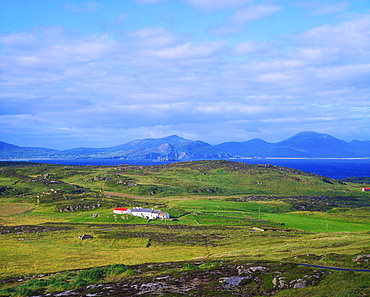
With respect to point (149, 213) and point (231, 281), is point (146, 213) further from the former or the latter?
point (231, 281)

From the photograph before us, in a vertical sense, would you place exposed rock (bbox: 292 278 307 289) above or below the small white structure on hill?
A: above

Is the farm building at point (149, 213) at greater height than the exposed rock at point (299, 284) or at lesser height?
lesser

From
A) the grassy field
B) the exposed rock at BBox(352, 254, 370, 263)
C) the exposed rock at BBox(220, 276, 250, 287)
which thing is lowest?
the grassy field

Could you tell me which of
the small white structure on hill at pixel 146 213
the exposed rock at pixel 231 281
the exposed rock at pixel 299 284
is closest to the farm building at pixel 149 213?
the small white structure on hill at pixel 146 213

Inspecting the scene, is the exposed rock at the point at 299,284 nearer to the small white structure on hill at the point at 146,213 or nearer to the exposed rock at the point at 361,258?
the exposed rock at the point at 361,258

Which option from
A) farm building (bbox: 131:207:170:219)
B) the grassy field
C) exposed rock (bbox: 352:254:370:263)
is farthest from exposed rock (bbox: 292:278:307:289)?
farm building (bbox: 131:207:170:219)

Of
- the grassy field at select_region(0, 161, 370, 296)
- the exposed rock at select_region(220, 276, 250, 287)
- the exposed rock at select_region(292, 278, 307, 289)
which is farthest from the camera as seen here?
the grassy field at select_region(0, 161, 370, 296)

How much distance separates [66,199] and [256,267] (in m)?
127

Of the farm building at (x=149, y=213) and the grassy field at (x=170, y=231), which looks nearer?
the grassy field at (x=170, y=231)

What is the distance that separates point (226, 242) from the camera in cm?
8294

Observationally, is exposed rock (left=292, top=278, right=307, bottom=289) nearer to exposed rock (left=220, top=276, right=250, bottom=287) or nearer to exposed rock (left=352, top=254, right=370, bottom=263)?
exposed rock (left=220, top=276, right=250, bottom=287)

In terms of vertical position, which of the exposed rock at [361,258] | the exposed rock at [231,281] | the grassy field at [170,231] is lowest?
the grassy field at [170,231]

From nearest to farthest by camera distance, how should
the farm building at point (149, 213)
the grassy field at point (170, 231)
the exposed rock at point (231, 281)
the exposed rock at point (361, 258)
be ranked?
the exposed rock at point (231, 281) < the exposed rock at point (361, 258) < the grassy field at point (170, 231) < the farm building at point (149, 213)

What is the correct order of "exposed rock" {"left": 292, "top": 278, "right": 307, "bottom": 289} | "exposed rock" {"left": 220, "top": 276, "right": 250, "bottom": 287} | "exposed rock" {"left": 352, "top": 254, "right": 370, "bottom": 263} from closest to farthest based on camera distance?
"exposed rock" {"left": 292, "top": 278, "right": 307, "bottom": 289}, "exposed rock" {"left": 220, "top": 276, "right": 250, "bottom": 287}, "exposed rock" {"left": 352, "top": 254, "right": 370, "bottom": 263}
